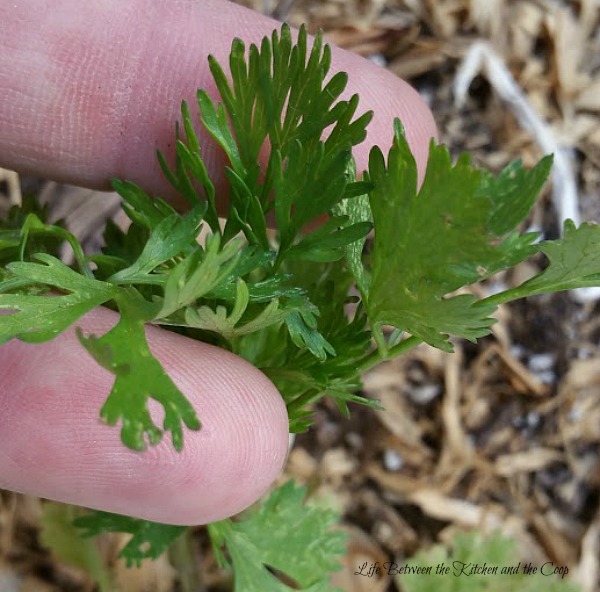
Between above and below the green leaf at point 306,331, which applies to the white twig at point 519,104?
above

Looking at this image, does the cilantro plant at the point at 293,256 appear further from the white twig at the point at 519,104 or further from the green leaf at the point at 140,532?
the white twig at the point at 519,104

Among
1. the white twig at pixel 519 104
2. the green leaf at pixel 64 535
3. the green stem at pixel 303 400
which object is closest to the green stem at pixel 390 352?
the green stem at pixel 303 400

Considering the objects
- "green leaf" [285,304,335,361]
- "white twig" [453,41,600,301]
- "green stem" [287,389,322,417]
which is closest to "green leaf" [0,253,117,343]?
"green leaf" [285,304,335,361]

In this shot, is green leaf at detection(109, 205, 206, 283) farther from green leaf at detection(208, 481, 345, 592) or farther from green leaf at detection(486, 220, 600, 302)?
green leaf at detection(208, 481, 345, 592)

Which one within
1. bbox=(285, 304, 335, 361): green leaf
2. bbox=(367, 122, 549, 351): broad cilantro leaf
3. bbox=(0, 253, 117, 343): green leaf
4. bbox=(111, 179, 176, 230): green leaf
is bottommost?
bbox=(0, 253, 117, 343): green leaf

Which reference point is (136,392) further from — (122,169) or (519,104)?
(519,104)

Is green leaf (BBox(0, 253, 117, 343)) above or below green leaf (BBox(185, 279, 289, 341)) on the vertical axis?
below

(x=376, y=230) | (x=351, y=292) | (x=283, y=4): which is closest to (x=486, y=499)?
(x=351, y=292)
